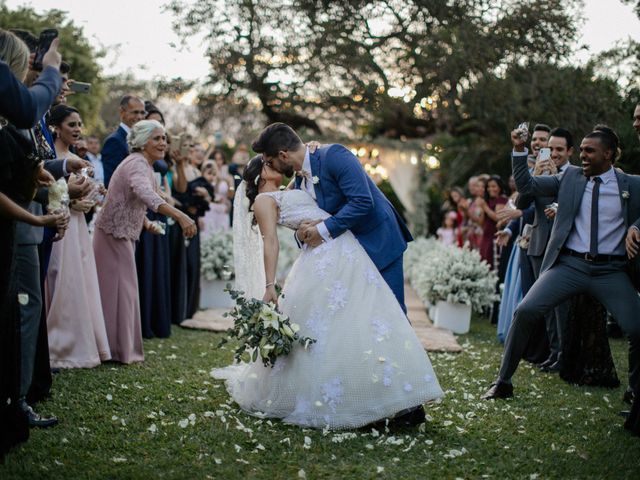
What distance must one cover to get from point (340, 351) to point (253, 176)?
1.71m

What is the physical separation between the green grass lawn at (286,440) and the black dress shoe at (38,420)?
0.09 metres

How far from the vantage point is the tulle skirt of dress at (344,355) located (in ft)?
15.4

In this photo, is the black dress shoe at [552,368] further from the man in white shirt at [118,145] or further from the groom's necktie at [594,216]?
the man in white shirt at [118,145]

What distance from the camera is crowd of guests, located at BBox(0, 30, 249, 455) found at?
396cm

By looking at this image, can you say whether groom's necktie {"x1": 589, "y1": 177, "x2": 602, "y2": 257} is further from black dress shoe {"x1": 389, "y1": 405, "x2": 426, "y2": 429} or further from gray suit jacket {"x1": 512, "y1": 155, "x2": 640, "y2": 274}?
black dress shoe {"x1": 389, "y1": 405, "x2": 426, "y2": 429}

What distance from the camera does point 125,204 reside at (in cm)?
682

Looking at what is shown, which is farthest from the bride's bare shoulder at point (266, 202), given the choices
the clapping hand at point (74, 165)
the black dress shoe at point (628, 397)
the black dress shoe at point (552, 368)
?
the black dress shoe at point (552, 368)

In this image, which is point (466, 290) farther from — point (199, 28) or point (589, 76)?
point (199, 28)

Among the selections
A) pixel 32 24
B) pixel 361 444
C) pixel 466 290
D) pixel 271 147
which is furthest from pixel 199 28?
pixel 361 444

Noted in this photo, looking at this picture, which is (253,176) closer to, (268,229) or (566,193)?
(268,229)

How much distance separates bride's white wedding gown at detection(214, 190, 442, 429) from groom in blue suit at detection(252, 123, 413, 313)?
9 centimetres

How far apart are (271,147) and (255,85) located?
10683mm

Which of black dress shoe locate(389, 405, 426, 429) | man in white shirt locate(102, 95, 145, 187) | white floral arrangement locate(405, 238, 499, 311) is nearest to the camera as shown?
black dress shoe locate(389, 405, 426, 429)

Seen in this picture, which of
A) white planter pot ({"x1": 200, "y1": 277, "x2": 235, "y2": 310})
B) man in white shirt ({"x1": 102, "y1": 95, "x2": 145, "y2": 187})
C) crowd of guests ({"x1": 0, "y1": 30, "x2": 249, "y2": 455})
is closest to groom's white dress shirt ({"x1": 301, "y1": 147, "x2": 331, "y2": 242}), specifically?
crowd of guests ({"x1": 0, "y1": 30, "x2": 249, "y2": 455})
